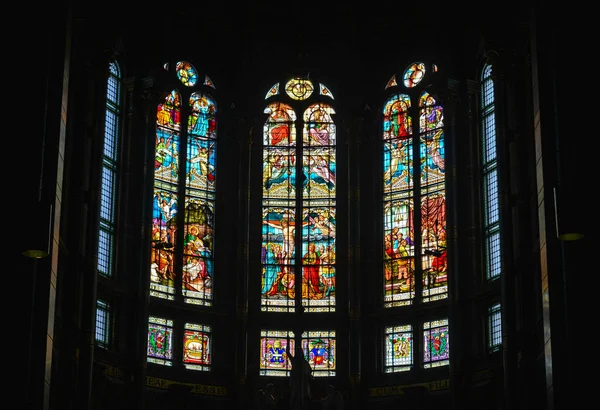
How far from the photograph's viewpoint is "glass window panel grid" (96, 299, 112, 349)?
48.6m

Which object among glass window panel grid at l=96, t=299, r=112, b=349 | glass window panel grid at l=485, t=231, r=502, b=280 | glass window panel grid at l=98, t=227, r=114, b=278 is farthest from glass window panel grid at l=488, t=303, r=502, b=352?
glass window panel grid at l=98, t=227, r=114, b=278

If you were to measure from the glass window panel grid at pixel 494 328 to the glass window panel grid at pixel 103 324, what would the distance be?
38.5ft

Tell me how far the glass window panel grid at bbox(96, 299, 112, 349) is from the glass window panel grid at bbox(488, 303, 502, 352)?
11.7 m

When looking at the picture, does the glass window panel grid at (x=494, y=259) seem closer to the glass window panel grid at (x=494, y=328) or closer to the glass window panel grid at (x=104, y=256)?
the glass window panel grid at (x=494, y=328)

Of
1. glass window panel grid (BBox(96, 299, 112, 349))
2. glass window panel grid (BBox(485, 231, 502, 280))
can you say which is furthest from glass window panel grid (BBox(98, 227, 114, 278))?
glass window panel grid (BBox(485, 231, 502, 280))

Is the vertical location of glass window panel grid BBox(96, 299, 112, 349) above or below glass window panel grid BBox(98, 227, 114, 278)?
below

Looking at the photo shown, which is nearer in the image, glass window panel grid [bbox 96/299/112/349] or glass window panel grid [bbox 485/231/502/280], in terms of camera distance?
glass window panel grid [bbox 96/299/112/349]

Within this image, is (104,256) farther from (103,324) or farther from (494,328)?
(494,328)

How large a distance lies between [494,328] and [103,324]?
12.0 metres

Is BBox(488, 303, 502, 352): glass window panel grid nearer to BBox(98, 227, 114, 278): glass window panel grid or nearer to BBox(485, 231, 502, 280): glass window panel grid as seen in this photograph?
BBox(485, 231, 502, 280): glass window panel grid
